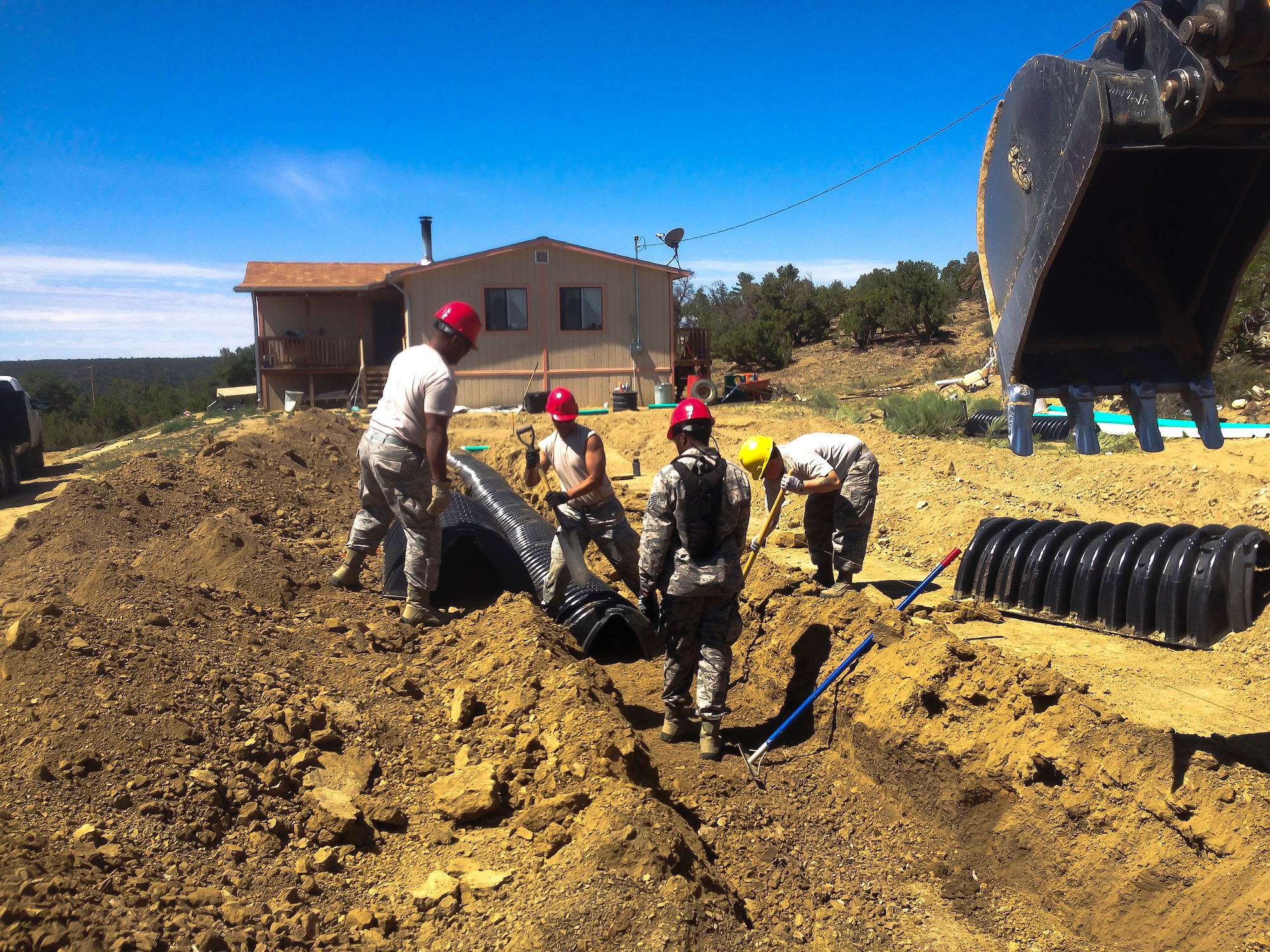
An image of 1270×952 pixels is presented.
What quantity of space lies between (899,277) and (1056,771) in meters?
36.7

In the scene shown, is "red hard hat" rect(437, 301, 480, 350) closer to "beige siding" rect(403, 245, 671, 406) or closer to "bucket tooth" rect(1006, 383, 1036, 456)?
"bucket tooth" rect(1006, 383, 1036, 456)

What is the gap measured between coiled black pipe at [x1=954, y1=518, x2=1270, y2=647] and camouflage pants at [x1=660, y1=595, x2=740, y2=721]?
253 centimetres

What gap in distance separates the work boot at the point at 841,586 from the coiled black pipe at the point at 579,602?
5.20ft

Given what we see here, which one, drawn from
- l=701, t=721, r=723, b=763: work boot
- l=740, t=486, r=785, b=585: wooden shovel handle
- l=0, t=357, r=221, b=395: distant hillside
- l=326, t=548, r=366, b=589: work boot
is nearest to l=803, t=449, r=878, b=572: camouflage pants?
l=740, t=486, r=785, b=585: wooden shovel handle

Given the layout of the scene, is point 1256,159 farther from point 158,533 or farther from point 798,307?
point 798,307

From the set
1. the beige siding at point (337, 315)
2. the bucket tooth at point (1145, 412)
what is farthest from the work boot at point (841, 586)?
the beige siding at point (337, 315)

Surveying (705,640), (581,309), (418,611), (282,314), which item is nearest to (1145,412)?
(705,640)

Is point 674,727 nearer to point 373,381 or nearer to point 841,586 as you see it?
point 841,586

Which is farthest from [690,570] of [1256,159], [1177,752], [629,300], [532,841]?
[629,300]

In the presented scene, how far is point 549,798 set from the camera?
365 centimetres

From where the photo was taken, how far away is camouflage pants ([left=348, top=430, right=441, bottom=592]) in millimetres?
5434

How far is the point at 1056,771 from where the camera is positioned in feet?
13.0

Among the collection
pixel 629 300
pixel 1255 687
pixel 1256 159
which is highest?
pixel 629 300

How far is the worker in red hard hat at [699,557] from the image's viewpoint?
4.56m
